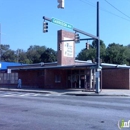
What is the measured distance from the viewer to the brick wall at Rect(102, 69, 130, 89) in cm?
3948

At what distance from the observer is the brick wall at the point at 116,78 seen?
3948 cm

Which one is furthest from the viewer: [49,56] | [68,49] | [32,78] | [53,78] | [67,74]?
[49,56]

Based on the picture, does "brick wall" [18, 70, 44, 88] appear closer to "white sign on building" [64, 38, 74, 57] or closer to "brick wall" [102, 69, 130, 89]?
"white sign on building" [64, 38, 74, 57]

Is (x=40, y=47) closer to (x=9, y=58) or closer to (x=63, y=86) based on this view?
(x=9, y=58)

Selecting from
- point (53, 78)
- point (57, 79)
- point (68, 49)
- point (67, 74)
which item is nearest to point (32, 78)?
point (53, 78)

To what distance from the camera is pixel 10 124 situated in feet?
35.1

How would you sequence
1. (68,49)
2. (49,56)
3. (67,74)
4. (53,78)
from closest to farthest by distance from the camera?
1. (68,49)
2. (53,78)
3. (67,74)
4. (49,56)

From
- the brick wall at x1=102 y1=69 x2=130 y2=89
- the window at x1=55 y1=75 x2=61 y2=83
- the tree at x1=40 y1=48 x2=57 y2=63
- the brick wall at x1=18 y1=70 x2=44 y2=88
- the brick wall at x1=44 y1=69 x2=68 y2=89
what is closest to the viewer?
the brick wall at x1=102 y1=69 x2=130 y2=89

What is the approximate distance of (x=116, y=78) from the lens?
4088cm

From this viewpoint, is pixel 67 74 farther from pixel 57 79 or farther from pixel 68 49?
pixel 68 49

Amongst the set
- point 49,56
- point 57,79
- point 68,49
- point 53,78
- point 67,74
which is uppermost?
point 49,56

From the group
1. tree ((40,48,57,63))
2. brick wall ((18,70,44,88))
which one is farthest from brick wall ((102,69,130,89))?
tree ((40,48,57,63))

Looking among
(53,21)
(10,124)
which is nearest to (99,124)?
(10,124)

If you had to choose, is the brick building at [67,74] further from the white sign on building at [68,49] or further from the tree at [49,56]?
the tree at [49,56]
